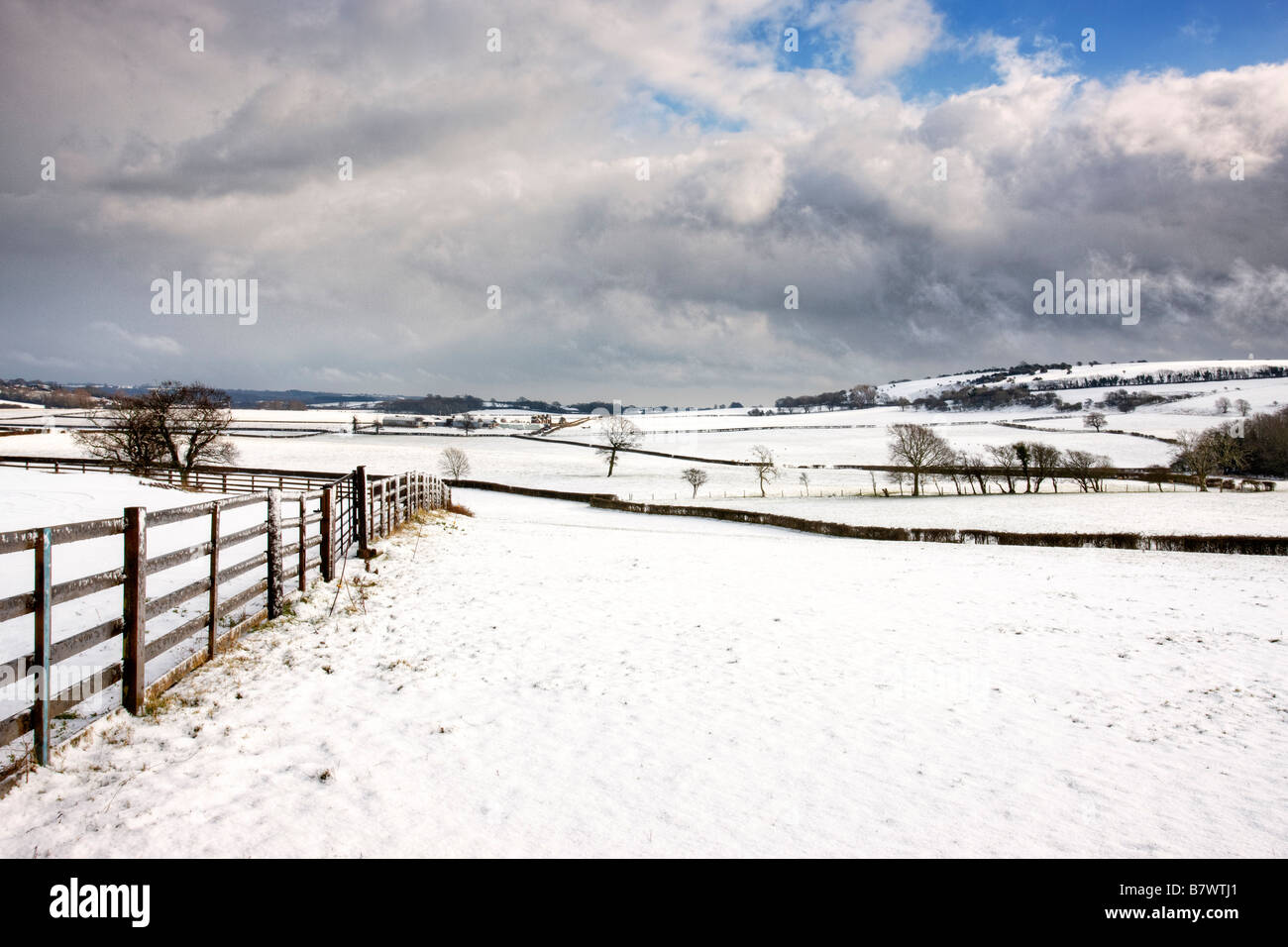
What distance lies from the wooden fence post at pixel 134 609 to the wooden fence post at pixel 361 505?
330 inches

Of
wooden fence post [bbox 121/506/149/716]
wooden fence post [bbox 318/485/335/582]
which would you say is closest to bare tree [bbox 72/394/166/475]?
wooden fence post [bbox 318/485/335/582]

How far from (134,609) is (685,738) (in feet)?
16.0

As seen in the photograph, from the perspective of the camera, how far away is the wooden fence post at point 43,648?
448 cm

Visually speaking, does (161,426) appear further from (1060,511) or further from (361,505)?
(1060,511)

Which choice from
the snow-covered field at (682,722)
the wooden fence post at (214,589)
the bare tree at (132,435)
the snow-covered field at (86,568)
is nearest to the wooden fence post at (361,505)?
the snow-covered field at (682,722)

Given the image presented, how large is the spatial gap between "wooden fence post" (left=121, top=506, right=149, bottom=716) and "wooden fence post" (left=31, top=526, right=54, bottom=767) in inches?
27.7

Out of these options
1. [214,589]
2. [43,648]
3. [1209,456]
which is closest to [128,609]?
[43,648]

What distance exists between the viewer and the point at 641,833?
181 inches

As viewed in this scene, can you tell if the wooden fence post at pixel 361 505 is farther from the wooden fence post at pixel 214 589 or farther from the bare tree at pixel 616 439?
the bare tree at pixel 616 439

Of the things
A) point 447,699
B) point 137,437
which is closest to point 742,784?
point 447,699
